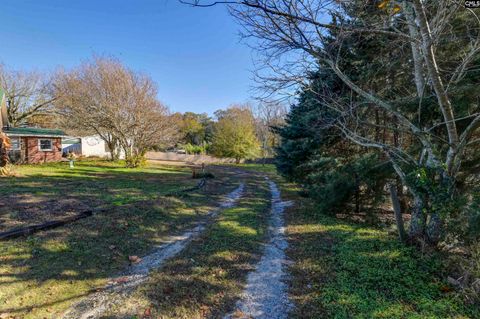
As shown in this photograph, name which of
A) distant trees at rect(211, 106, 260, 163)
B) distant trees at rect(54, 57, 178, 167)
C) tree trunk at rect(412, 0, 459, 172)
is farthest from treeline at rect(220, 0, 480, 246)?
distant trees at rect(211, 106, 260, 163)

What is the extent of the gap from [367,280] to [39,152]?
24210mm

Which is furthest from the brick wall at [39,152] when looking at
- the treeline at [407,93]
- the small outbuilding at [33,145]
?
the treeline at [407,93]

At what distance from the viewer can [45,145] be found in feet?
67.9

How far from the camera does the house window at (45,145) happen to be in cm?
2027

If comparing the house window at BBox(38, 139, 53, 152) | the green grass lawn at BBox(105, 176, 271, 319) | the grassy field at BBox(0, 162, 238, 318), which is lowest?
the green grass lawn at BBox(105, 176, 271, 319)

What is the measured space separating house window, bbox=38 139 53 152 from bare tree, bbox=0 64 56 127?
552cm

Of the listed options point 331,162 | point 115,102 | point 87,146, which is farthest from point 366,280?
point 87,146

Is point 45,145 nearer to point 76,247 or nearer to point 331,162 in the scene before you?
point 76,247

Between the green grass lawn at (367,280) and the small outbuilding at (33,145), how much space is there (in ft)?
72.4

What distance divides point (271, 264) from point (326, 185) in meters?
4.03

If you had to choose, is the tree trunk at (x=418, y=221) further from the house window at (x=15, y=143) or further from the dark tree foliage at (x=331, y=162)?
the house window at (x=15, y=143)

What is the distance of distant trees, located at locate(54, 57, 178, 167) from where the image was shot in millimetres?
18562

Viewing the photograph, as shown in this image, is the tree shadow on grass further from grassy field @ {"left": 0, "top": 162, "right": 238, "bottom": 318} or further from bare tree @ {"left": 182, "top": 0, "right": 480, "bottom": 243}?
grassy field @ {"left": 0, "top": 162, "right": 238, "bottom": 318}

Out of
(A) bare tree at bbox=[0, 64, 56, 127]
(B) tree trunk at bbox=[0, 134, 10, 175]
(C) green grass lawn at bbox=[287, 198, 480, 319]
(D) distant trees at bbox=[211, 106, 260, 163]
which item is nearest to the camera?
(C) green grass lawn at bbox=[287, 198, 480, 319]
